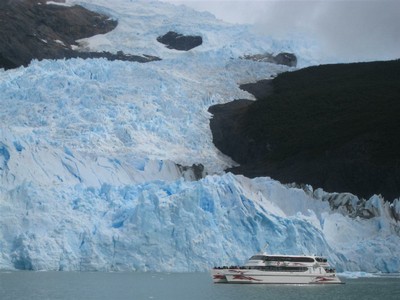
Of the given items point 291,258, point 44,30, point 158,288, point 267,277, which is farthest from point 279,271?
point 44,30

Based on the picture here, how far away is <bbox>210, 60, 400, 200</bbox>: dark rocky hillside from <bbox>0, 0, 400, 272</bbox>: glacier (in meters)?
4.20

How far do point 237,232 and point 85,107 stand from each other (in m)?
16.2

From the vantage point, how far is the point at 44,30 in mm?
73125

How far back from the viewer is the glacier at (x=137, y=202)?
91.4 ft

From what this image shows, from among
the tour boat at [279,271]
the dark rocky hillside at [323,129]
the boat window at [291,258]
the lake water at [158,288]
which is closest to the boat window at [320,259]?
the tour boat at [279,271]

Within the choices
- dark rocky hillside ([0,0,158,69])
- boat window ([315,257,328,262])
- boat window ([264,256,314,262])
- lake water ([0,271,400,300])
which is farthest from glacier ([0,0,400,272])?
dark rocky hillside ([0,0,158,69])

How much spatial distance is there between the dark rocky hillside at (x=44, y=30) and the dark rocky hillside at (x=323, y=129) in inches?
668

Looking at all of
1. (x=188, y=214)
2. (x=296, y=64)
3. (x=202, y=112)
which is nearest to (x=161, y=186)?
(x=188, y=214)

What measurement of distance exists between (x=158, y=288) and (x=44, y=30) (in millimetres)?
53396

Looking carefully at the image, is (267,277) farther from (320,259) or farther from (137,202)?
(137,202)

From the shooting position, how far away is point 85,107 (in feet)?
140

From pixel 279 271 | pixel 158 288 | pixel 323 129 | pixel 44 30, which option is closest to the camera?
pixel 158 288

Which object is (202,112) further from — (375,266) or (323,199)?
(375,266)

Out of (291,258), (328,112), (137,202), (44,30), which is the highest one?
(44,30)
